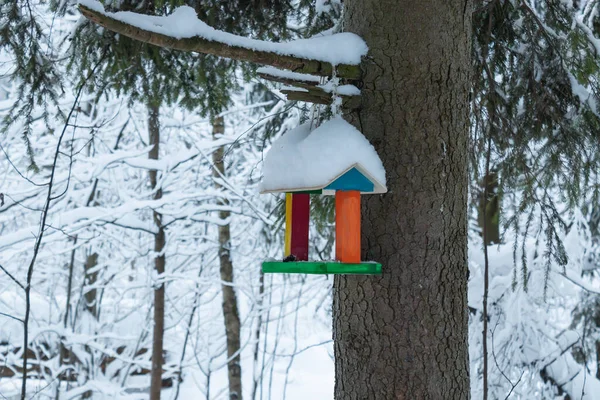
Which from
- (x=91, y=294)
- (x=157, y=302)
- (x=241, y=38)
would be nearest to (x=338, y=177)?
(x=241, y=38)

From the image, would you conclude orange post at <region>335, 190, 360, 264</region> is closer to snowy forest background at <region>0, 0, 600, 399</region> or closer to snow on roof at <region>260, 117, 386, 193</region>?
snow on roof at <region>260, 117, 386, 193</region>

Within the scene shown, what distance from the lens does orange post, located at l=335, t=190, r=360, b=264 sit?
1876 millimetres

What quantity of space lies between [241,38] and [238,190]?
4963 millimetres

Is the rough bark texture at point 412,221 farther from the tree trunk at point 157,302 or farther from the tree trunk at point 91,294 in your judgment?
the tree trunk at point 91,294

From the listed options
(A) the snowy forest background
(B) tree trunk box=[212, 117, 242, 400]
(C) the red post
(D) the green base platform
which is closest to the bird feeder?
(D) the green base platform

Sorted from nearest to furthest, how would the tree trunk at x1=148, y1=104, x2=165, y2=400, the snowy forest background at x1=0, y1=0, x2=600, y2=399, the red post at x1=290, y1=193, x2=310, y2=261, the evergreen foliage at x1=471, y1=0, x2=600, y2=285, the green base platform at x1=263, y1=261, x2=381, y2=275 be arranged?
the green base platform at x1=263, y1=261, x2=381, y2=275 → the red post at x1=290, y1=193, x2=310, y2=261 → the evergreen foliage at x1=471, y1=0, x2=600, y2=285 → the snowy forest background at x1=0, y1=0, x2=600, y2=399 → the tree trunk at x1=148, y1=104, x2=165, y2=400

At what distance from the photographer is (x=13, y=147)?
26.2ft

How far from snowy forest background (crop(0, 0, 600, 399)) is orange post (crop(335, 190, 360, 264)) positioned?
360mm

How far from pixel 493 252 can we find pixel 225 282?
3.01 m

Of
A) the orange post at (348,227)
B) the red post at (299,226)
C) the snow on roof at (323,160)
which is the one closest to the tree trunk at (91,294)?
the red post at (299,226)

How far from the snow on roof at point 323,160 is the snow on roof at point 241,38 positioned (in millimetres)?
209

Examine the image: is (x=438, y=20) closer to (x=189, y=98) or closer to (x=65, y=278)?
(x=189, y=98)

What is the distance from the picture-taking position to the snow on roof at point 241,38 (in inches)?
62.8

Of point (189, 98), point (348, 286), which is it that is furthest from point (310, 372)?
point (348, 286)
